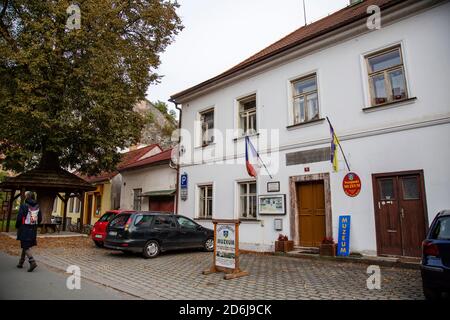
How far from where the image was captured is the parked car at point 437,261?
4.84 metres

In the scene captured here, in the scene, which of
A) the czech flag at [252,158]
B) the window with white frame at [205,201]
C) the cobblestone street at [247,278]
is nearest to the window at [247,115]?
the czech flag at [252,158]

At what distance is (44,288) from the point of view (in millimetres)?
6316

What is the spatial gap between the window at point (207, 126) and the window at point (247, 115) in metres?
1.78

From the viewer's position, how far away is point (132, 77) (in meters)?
17.1

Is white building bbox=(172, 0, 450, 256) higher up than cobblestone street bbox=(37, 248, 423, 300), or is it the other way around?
white building bbox=(172, 0, 450, 256)

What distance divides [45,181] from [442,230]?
1762cm

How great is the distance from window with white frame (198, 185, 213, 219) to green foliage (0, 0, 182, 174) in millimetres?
5024

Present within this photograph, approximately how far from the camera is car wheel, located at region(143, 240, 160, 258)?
1074 centimetres

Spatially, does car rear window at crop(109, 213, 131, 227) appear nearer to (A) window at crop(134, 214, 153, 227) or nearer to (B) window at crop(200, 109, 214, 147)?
(A) window at crop(134, 214, 153, 227)

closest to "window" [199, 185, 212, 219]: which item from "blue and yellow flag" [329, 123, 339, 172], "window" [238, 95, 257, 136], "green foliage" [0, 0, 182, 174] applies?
"window" [238, 95, 257, 136]

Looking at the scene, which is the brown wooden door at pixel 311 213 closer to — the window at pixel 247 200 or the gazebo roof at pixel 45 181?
the window at pixel 247 200

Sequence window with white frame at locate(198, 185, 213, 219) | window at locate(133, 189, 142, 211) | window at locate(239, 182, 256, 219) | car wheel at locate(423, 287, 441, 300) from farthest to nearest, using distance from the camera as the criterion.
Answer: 1. window at locate(133, 189, 142, 211)
2. window with white frame at locate(198, 185, 213, 219)
3. window at locate(239, 182, 256, 219)
4. car wheel at locate(423, 287, 441, 300)
